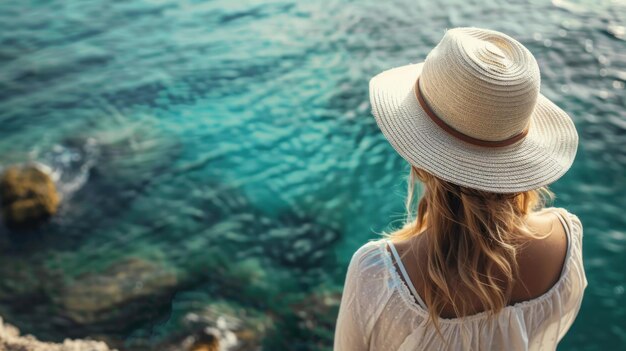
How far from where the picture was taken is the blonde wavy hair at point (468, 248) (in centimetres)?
183

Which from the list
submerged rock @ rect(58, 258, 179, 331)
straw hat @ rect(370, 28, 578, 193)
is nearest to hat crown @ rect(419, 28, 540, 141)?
straw hat @ rect(370, 28, 578, 193)

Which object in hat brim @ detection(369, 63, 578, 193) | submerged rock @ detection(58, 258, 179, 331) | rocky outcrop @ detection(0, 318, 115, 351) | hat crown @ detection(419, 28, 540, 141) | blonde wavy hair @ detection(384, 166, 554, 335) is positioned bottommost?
submerged rock @ detection(58, 258, 179, 331)

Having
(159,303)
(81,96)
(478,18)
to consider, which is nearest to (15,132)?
(81,96)

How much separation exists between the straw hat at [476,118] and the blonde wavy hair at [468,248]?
8cm

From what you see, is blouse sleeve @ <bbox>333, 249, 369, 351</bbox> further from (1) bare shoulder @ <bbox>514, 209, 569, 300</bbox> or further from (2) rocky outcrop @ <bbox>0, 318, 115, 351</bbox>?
(2) rocky outcrop @ <bbox>0, 318, 115, 351</bbox>

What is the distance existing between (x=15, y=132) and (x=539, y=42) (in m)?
6.21

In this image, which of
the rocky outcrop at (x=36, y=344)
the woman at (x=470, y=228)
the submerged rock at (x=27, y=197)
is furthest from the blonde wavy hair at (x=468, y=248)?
the submerged rock at (x=27, y=197)

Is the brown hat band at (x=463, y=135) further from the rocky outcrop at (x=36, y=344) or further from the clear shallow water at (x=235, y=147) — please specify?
the rocky outcrop at (x=36, y=344)

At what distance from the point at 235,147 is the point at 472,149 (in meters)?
4.54

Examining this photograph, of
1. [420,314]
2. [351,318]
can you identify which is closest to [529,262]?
[420,314]

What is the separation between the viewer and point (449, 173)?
71.1 inches

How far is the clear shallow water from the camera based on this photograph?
15.3 ft

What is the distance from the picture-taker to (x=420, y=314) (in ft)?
6.17

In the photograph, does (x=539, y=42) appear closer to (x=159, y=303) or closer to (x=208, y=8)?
(x=208, y=8)
